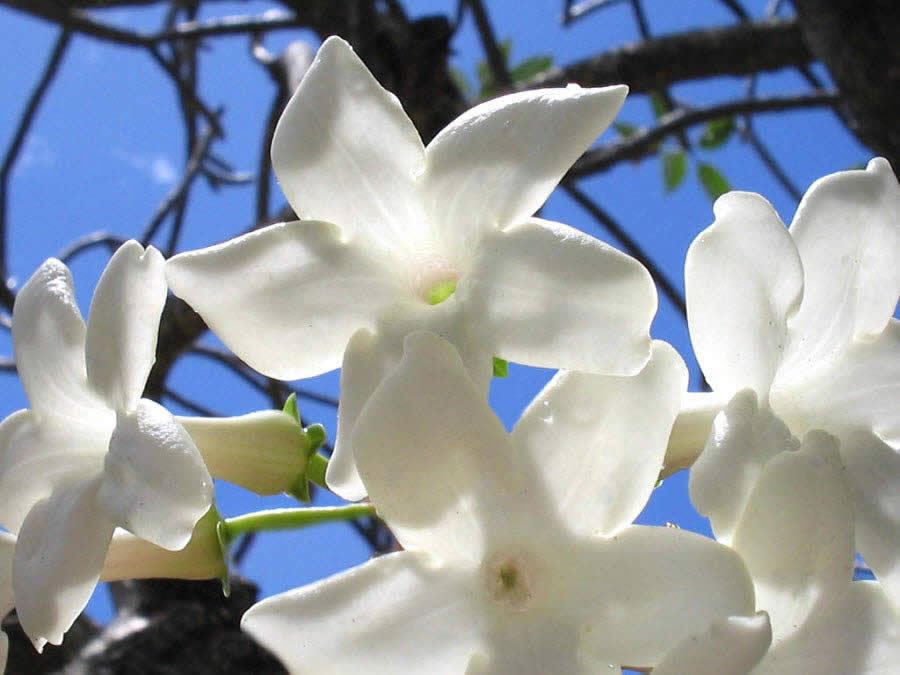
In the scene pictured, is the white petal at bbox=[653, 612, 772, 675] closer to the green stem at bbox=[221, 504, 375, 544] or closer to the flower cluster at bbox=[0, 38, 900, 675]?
the flower cluster at bbox=[0, 38, 900, 675]

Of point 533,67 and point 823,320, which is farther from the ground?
point 823,320

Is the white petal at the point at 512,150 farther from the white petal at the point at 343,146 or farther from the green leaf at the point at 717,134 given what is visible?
the green leaf at the point at 717,134

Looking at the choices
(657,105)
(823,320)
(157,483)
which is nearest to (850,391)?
(823,320)

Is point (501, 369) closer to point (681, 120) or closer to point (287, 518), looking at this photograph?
point (287, 518)

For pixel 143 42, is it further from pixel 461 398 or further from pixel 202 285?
pixel 461 398

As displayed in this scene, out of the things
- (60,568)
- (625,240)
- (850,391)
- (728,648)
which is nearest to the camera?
(728,648)

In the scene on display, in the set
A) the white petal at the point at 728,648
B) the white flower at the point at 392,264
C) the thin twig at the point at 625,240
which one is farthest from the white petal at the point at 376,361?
the thin twig at the point at 625,240
